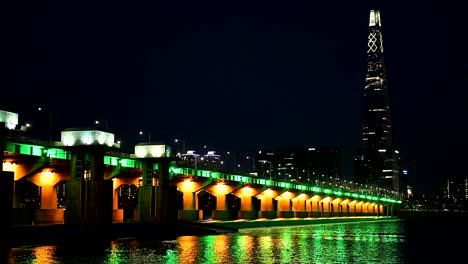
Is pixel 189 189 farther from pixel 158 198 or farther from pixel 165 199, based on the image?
pixel 165 199

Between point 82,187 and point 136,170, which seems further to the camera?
point 136,170

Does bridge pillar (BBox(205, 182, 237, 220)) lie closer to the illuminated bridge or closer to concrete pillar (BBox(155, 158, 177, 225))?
the illuminated bridge

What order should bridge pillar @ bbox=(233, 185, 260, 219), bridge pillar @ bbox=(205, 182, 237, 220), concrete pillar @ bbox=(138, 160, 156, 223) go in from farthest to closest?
bridge pillar @ bbox=(233, 185, 260, 219) → bridge pillar @ bbox=(205, 182, 237, 220) → concrete pillar @ bbox=(138, 160, 156, 223)

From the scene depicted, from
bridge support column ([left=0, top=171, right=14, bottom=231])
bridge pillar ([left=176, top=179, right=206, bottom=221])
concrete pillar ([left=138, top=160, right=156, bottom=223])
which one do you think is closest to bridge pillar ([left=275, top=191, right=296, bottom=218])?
bridge pillar ([left=176, top=179, right=206, bottom=221])

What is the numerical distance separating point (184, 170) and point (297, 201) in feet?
245

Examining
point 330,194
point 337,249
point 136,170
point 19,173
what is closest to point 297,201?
point 330,194

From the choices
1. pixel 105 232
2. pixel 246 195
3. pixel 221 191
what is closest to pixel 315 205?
pixel 246 195

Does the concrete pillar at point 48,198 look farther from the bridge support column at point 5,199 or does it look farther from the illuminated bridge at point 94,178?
the bridge support column at point 5,199

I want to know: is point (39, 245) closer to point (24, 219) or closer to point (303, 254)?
point (24, 219)

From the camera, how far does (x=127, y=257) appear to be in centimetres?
3975

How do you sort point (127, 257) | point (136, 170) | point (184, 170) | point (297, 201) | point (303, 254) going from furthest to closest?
A: point (297, 201) → point (184, 170) → point (136, 170) → point (303, 254) → point (127, 257)

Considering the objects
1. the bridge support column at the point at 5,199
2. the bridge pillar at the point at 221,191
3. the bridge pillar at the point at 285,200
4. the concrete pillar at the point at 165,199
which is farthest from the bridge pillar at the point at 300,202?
the bridge support column at the point at 5,199

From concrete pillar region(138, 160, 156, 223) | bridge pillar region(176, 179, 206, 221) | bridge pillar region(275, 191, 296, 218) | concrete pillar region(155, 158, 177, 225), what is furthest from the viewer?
bridge pillar region(275, 191, 296, 218)

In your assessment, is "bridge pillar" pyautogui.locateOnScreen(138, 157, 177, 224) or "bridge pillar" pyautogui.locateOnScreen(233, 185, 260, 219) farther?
"bridge pillar" pyautogui.locateOnScreen(233, 185, 260, 219)
